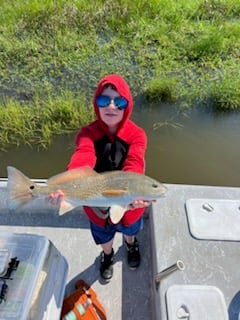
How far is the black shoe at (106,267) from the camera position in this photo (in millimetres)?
2488

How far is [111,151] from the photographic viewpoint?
82.5 inches

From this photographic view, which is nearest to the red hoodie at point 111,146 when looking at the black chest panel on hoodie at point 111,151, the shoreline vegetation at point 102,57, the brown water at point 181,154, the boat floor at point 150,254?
the black chest panel on hoodie at point 111,151

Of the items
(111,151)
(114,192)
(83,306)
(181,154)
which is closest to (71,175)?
(114,192)

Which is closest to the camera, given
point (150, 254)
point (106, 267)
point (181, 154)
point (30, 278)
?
point (30, 278)

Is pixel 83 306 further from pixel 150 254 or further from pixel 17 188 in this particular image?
pixel 17 188

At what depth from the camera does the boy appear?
1.98m

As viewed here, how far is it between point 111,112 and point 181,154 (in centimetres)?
267

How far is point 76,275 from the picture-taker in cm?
252

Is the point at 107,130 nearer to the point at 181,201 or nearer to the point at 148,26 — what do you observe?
the point at 181,201

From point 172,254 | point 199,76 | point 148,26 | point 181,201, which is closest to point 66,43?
point 148,26

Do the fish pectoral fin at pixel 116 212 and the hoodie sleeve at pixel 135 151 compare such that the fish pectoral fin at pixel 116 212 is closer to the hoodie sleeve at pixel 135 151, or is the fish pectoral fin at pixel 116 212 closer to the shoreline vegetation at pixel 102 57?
the hoodie sleeve at pixel 135 151

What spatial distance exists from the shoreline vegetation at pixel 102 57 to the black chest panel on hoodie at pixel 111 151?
258 centimetres

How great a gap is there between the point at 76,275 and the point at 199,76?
13.4 ft

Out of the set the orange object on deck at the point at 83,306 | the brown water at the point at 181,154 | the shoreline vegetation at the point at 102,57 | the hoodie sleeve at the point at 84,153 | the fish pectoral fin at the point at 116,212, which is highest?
the shoreline vegetation at the point at 102,57
